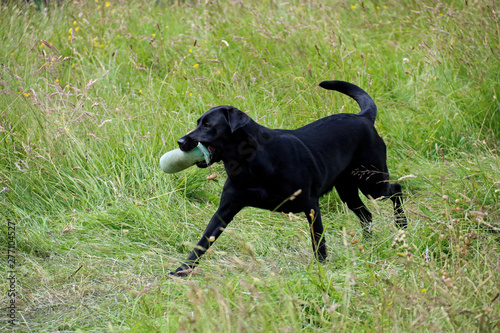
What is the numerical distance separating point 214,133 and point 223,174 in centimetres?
151

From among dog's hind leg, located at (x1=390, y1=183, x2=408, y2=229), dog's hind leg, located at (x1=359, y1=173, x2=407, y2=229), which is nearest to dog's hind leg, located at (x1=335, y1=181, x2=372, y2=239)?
dog's hind leg, located at (x1=359, y1=173, x2=407, y2=229)

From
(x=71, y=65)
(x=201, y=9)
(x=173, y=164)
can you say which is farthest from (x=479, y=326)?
(x=201, y=9)

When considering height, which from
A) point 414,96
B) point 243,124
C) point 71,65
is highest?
point 243,124

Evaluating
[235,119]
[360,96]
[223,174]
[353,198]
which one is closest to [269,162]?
[235,119]

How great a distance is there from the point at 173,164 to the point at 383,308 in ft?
5.22

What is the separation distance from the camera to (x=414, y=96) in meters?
5.35

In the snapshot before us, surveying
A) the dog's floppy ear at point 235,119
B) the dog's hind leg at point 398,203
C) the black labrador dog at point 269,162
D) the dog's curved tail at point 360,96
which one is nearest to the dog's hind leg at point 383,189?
the dog's hind leg at point 398,203

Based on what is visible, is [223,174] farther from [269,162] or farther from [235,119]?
[235,119]

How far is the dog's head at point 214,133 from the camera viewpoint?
327cm

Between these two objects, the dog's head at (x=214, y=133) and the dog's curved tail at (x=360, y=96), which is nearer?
the dog's head at (x=214, y=133)

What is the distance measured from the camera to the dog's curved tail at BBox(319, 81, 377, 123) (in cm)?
404

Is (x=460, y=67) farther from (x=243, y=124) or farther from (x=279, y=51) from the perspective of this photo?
(x=243, y=124)

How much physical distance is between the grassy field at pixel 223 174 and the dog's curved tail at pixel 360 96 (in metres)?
0.61

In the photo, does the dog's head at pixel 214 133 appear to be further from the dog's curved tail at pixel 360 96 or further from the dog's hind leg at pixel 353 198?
the dog's hind leg at pixel 353 198
